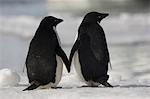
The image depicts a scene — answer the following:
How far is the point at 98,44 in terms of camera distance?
1549mm

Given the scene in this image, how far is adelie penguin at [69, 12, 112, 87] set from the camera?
1.54 m

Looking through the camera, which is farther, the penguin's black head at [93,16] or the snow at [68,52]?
the penguin's black head at [93,16]

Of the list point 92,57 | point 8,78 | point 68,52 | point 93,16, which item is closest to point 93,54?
point 92,57

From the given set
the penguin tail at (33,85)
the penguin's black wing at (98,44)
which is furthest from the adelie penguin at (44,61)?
the penguin's black wing at (98,44)

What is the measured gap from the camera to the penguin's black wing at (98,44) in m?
1.55

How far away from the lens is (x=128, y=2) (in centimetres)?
947

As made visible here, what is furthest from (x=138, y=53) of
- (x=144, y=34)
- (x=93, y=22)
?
(x=93, y=22)

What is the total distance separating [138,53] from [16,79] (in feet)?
11.6

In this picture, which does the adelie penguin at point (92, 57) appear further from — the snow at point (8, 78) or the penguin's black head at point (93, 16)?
the snow at point (8, 78)

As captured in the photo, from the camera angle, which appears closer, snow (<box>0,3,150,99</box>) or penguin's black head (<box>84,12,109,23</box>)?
snow (<box>0,3,150,99</box>)

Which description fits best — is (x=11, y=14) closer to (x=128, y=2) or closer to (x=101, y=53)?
(x=128, y=2)

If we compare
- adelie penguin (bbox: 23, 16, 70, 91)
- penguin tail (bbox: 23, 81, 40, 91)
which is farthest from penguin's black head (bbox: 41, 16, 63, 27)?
penguin tail (bbox: 23, 81, 40, 91)

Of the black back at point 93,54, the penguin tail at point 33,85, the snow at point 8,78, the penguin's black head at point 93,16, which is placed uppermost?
the penguin's black head at point 93,16

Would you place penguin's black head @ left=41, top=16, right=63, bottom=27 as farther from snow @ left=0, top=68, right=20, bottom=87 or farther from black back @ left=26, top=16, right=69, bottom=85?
snow @ left=0, top=68, right=20, bottom=87
